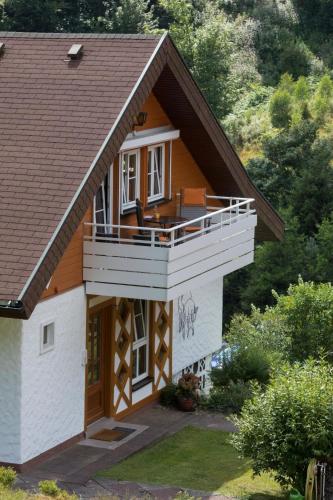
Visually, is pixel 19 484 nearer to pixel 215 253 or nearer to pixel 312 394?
pixel 312 394

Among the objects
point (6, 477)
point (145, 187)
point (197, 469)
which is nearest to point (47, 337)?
point (197, 469)

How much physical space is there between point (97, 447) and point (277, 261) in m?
22.8

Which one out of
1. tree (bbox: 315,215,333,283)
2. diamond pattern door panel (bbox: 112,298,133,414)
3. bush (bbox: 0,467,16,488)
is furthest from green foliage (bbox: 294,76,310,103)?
bush (bbox: 0,467,16,488)

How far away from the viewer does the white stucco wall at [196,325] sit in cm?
2384

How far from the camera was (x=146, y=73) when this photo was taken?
19844 mm

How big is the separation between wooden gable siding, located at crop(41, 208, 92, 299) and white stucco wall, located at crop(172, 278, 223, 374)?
432cm

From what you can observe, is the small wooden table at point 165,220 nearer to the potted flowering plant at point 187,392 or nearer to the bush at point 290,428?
the potted flowering plant at point 187,392

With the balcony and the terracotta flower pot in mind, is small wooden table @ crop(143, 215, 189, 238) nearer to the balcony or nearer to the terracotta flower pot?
the balcony

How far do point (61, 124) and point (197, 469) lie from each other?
18.6 feet

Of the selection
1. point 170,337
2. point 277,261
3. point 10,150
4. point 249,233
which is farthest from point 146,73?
point 277,261

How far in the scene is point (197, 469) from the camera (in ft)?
61.7

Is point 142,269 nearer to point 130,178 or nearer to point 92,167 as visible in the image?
point 92,167

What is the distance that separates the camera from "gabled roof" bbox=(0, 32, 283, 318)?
17516 mm

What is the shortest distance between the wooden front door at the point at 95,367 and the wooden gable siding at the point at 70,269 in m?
1.12
